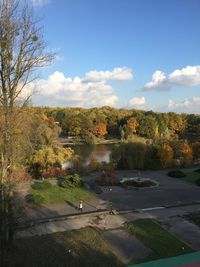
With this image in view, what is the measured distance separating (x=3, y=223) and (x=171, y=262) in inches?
255

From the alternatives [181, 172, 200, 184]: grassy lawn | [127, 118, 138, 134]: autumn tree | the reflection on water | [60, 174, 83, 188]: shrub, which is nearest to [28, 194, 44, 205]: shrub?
[60, 174, 83, 188]: shrub

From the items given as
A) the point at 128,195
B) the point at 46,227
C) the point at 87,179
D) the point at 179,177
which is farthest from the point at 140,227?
the point at 179,177

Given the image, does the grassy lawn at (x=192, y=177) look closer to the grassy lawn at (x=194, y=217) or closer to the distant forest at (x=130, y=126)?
the grassy lawn at (x=194, y=217)

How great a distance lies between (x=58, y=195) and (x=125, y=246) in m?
10.5

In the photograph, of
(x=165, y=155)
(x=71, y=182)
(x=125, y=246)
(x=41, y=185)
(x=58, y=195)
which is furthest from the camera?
(x=165, y=155)

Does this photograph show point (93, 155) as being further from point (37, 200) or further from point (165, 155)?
point (37, 200)

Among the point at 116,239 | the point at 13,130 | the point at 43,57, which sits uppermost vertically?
the point at 43,57

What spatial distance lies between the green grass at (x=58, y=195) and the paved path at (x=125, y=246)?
23.6 feet

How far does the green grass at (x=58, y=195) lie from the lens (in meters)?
24.7

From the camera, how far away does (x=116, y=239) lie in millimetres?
17734

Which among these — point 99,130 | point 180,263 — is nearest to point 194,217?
point 180,263

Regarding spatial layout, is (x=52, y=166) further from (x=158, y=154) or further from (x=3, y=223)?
(x=3, y=223)

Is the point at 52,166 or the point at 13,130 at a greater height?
the point at 13,130

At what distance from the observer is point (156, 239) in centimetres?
1767
